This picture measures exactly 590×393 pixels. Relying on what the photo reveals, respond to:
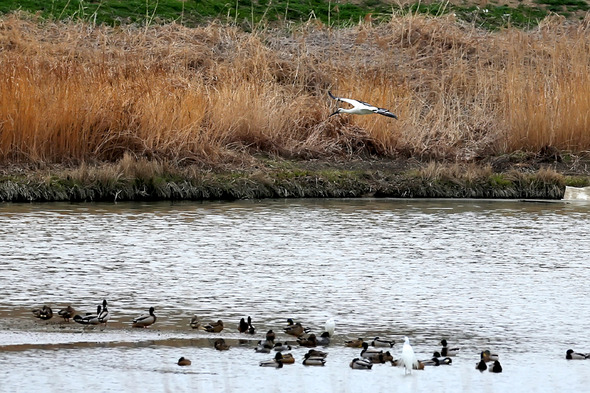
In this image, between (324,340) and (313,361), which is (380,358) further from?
(324,340)

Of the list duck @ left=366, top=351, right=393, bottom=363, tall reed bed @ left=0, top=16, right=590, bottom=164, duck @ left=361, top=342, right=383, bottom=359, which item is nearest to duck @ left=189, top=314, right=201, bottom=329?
duck @ left=361, top=342, right=383, bottom=359

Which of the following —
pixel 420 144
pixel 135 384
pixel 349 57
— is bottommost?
pixel 135 384

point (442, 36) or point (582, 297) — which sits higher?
point (442, 36)

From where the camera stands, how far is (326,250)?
499 inches

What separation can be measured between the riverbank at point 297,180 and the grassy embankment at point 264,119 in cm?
2

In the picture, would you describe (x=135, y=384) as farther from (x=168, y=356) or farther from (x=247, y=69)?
(x=247, y=69)

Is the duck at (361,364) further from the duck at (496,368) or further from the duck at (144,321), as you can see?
the duck at (144,321)

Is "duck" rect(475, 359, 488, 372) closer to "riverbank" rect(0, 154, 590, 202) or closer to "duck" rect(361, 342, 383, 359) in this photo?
"duck" rect(361, 342, 383, 359)

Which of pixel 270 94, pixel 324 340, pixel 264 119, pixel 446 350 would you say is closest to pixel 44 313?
pixel 324 340

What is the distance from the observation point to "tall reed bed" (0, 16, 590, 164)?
669 inches

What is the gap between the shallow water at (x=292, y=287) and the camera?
7.68 meters

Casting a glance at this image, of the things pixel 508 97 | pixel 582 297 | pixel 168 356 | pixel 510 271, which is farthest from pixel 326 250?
pixel 508 97

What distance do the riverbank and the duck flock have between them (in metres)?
6.88

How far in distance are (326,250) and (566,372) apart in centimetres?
516
